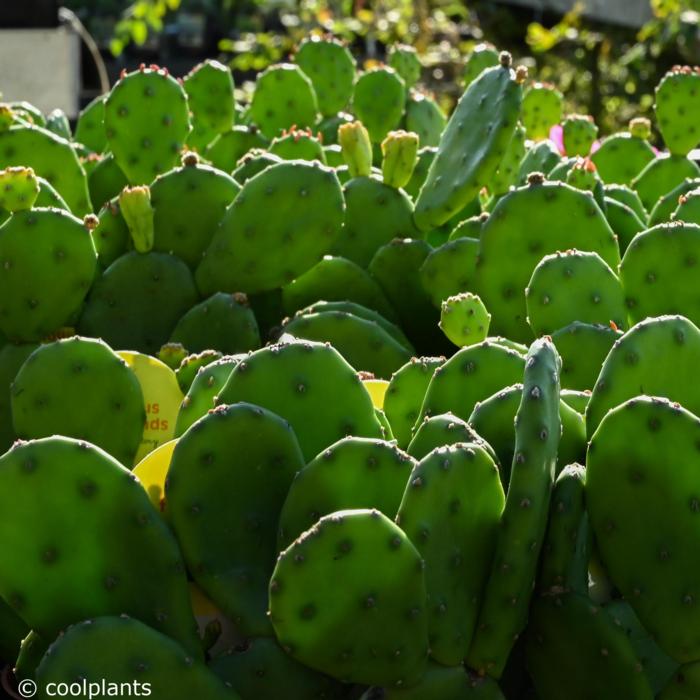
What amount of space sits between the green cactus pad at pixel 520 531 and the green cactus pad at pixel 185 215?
105 cm

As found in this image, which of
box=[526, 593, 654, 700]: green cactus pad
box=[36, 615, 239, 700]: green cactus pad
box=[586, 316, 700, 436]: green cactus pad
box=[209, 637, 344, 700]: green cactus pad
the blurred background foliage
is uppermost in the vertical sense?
box=[586, 316, 700, 436]: green cactus pad

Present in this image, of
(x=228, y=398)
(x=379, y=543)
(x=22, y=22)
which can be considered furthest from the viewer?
(x=22, y=22)

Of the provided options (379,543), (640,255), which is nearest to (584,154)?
(640,255)

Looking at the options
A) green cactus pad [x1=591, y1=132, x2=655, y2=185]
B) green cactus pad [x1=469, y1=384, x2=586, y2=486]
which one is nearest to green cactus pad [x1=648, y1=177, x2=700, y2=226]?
green cactus pad [x1=591, y1=132, x2=655, y2=185]

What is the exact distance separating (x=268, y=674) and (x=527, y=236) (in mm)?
941

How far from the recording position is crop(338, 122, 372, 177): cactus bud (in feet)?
7.80

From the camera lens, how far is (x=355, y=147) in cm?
239

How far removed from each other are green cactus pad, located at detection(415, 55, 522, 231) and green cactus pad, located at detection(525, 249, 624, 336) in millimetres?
484

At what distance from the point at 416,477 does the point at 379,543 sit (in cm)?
10

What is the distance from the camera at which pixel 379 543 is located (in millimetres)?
1157

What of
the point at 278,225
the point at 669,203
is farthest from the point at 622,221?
the point at 278,225

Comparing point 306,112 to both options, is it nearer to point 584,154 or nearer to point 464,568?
point 584,154

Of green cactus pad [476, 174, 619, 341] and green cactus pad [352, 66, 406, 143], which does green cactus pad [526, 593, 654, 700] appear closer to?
green cactus pad [476, 174, 619, 341]

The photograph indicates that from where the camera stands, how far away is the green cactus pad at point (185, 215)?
2.23 meters
